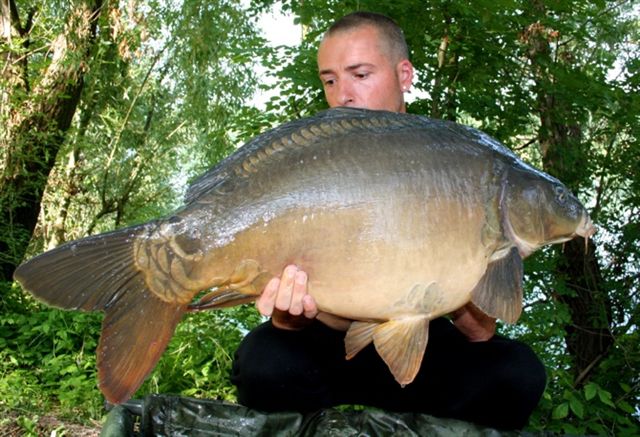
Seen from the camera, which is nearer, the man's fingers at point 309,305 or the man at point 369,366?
the man's fingers at point 309,305

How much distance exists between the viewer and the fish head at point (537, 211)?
1.52 metres

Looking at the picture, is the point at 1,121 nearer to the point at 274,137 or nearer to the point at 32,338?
the point at 32,338

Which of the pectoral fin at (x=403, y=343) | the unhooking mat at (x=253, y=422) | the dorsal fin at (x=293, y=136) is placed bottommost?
the unhooking mat at (x=253, y=422)

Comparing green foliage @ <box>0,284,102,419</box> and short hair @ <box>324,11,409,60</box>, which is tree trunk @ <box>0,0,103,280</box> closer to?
green foliage @ <box>0,284,102,419</box>

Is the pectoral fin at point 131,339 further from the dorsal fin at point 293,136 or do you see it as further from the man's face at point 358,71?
the man's face at point 358,71

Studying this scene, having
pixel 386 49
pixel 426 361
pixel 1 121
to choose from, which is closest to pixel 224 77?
pixel 1 121

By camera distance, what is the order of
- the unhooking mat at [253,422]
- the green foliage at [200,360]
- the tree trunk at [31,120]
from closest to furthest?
the unhooking mat at [253,422], the green foliage at [200,360], the tree trunk at [31,120]

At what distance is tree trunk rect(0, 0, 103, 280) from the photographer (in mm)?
4730

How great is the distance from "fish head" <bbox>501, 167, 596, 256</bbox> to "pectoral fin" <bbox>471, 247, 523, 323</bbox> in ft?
0.24

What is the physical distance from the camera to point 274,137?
1443mm

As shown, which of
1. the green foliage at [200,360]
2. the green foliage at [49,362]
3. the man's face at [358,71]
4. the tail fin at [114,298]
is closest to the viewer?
the tail fin at [114,298]

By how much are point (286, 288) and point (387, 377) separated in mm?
676

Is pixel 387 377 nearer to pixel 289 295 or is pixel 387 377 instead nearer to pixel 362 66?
pixel 289 295

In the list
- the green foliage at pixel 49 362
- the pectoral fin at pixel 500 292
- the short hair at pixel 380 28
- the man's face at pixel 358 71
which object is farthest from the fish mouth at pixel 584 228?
the green foliage at pixel 49 362
